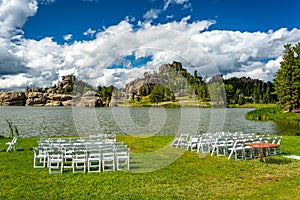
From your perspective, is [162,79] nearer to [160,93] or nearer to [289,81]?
[160,93]

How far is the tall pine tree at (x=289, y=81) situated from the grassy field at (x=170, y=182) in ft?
167

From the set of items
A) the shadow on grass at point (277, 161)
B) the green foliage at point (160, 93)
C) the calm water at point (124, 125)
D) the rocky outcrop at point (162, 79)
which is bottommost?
the calm water at point (124, 125)

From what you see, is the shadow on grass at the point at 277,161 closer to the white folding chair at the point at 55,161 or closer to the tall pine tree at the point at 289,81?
the white folding chair at the point at 55,161

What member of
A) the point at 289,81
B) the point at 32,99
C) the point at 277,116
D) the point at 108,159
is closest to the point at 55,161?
the point at 108,159

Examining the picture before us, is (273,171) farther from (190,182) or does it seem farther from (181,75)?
(181,75)

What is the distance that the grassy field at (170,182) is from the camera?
27.5 feet

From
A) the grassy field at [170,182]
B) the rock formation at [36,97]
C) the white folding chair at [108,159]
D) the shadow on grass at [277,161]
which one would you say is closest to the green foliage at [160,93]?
the shadow on grass at [277,161]

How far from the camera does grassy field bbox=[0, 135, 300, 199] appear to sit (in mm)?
8383

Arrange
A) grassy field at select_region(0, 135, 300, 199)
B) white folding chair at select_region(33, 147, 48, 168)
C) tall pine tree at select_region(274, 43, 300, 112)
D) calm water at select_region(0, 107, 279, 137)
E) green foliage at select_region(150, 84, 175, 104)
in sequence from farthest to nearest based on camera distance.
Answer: tall pine tree at select_region(274, 43, 300, 112)
calm water at select_region(0, 107, 279, 137)
green foliage at select_region(150, 84, 175, 104)
white folding chair at select_region(33, 147, 48, 168)
grassy field at select_region(0, 135, 300, 199)

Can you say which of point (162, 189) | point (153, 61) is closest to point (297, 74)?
point (153, 61)

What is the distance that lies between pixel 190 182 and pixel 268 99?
13211cm

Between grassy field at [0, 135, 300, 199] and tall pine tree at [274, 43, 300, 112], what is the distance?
5089 centimetres

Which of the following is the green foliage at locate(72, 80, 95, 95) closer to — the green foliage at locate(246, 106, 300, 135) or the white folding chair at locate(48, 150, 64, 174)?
the white folding chair at locate(48, 150, 64, 174)

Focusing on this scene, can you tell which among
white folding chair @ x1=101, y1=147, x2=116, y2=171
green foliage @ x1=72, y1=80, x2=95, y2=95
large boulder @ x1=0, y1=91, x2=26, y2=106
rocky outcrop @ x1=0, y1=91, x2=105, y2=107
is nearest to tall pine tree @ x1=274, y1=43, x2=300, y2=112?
green foliage @ x1=72, y1=80, x2=95, y2=95
